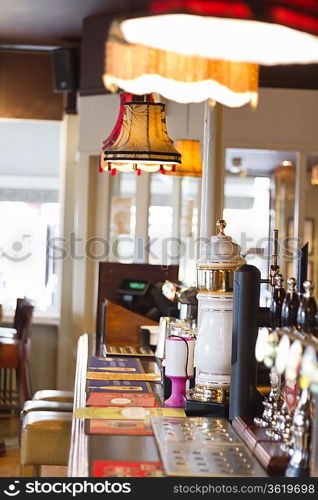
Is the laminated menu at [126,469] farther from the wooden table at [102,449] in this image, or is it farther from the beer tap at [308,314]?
the beer tap at [308,314]

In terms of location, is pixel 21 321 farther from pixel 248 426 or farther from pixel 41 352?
pixel 248 426

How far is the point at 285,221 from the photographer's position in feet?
24.6

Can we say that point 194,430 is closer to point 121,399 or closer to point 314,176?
point 121,399

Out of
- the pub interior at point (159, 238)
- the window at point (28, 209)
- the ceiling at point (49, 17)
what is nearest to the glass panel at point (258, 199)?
the pub interior at point (159, 238)

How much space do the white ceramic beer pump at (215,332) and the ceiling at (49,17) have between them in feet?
14.8

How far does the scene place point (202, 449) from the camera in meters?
1.96

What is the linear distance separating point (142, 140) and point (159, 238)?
3325 millimetres

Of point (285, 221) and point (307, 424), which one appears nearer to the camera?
point (307, 424)

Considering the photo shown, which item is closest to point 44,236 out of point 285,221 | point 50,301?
point 50,301

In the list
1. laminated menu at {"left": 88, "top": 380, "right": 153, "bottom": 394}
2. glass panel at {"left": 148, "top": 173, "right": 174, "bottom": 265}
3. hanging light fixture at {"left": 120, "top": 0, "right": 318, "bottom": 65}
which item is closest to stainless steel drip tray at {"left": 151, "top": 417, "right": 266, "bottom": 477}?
laminated menu at {"left": 88, "top": 380, "right": 153, "bottom": 394}

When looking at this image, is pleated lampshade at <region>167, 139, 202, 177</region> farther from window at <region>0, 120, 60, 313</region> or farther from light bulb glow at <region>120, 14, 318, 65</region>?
light bulb glow at <region>120, 14, 318, 65</region>

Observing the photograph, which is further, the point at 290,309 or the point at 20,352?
the point at 20,352

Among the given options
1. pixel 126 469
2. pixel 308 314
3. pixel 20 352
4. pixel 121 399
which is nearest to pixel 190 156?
pixel 20 352
